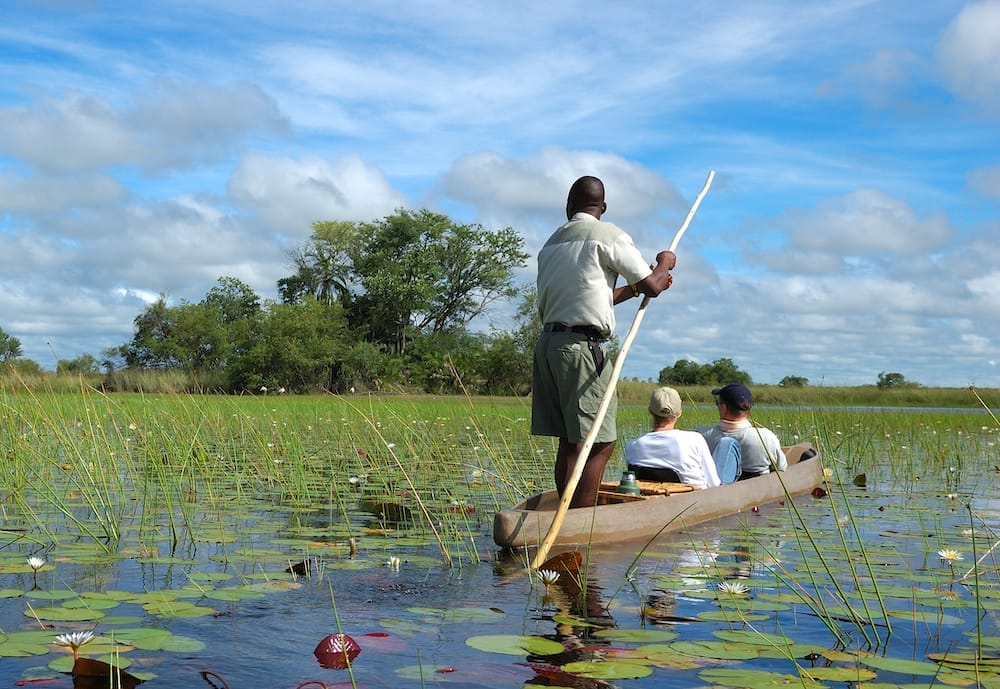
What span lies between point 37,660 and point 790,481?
7350 millimetres

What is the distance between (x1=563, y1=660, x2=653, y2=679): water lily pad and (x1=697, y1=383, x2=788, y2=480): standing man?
5207 mm

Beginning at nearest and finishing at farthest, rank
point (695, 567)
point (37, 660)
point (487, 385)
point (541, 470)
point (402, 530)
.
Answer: point (37, 660) → point (695, 567) → point (402, 530) → point (541, 470) → point (487, 385)

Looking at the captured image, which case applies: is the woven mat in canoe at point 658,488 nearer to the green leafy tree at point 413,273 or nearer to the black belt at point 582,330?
the black belt at point 582,330

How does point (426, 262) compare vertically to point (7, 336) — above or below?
above

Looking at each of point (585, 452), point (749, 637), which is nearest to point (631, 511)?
point (585, 452)

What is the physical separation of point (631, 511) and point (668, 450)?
1.20m

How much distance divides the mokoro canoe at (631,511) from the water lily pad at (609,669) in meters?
1.28

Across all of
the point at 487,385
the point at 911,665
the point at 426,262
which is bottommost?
the point at 911,665

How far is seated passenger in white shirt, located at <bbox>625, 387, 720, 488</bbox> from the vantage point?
7.17 meters

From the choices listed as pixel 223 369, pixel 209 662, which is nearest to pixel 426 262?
pixel 223 369

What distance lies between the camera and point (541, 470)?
1019 cm

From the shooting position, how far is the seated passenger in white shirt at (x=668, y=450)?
7168mm

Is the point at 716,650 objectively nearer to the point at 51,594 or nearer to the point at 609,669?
the point at 609,669

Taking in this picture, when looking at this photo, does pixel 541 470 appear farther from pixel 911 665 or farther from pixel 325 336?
pixel 325 336
